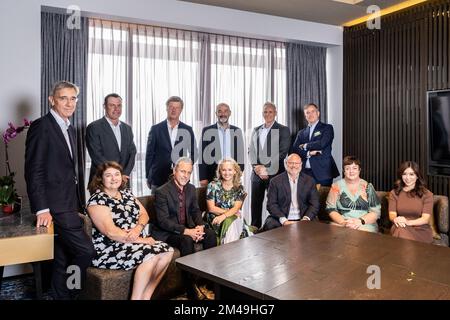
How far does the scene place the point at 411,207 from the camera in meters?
3.46

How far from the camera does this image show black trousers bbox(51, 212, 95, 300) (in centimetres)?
277

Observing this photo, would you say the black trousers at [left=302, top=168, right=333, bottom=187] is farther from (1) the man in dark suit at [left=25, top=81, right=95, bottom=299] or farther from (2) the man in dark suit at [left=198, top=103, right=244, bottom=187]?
(1) the man in dark suit at [left=25, top=81, right=95, bottom=299]

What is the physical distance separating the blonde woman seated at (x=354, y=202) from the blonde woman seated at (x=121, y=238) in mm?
1595

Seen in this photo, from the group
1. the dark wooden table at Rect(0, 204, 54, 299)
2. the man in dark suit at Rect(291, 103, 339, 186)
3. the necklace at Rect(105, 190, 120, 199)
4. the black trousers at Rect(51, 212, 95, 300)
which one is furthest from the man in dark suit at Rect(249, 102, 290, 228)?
the dark wooden table at Rect(0, 204, 54, 299)

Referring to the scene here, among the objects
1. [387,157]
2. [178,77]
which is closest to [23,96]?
[178,77]

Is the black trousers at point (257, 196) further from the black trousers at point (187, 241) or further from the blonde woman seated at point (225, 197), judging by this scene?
the black trousers at point (187, 241)

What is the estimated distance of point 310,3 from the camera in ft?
15.1

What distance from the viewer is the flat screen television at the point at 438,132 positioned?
4.43 m

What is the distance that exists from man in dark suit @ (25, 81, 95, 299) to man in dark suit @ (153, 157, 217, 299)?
0.69 meters

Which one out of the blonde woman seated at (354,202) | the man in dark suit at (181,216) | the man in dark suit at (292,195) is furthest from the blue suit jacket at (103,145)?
the blonde woman seated at (354,202)

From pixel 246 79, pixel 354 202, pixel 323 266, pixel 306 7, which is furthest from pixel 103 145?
pixel 306 7

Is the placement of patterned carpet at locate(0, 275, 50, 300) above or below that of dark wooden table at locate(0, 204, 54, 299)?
below

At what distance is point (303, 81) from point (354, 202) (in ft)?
8.37

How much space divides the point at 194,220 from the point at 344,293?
1.90 metres
